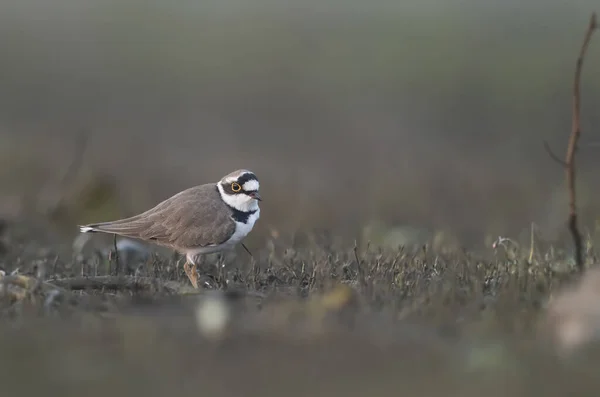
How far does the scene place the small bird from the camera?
9852 mm

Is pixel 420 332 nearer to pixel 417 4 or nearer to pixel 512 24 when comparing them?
pixel 512 24

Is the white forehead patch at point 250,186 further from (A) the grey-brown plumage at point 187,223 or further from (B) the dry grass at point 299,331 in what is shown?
(B) the dry grass at point 299,331

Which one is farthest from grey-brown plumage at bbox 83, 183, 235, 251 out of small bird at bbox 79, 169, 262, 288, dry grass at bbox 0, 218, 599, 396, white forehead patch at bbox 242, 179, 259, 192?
dry grass at bbox 0, 218, 599, 396

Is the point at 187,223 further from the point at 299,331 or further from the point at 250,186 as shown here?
the point at 299,331

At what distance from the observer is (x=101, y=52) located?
83.6 feet

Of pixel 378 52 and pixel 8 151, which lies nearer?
pixel 8 151

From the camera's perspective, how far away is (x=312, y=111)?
2166 cm

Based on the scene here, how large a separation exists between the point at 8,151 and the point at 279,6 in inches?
474

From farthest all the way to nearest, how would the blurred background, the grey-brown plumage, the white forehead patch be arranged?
1. the blurred background
2. the white forehead patch
3. the grey-brown plumage

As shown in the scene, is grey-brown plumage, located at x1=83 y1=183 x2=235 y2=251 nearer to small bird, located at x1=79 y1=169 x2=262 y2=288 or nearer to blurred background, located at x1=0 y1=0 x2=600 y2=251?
small bird, located at x1=79 y1=169 x2=262 y2=288

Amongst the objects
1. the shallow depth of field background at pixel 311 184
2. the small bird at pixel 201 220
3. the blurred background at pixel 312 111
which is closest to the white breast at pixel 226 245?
the small bird at pixel 201 220

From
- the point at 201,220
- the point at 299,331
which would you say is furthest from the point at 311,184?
the point at 299,331

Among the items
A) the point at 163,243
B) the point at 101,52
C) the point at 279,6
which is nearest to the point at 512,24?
the point at 279,6

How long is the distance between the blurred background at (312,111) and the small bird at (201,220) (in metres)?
4.05
